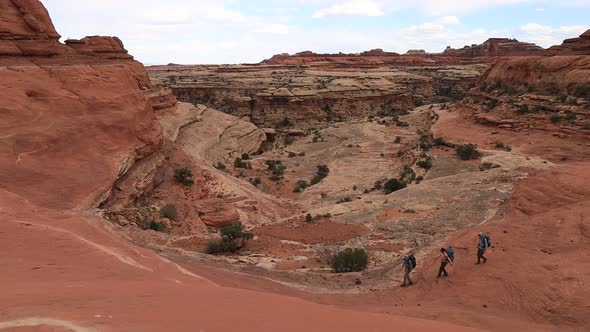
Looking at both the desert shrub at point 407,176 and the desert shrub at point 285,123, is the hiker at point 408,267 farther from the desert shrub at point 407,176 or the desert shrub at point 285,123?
the desert shrub at point 285,123

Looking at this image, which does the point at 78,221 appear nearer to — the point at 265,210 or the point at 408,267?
the point at 408,267

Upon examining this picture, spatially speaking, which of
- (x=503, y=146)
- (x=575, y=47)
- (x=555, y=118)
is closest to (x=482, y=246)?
(x=503, y=146)

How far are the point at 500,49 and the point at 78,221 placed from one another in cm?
12239

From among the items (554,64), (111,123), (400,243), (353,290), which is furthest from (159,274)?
(554,64)

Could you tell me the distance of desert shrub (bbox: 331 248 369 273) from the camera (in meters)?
13.0

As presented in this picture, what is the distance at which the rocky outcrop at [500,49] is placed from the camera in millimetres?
104637

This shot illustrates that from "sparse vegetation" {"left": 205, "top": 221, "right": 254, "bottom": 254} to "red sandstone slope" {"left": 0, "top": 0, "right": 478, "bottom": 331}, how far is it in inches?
136

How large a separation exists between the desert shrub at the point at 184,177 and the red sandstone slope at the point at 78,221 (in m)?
1.70

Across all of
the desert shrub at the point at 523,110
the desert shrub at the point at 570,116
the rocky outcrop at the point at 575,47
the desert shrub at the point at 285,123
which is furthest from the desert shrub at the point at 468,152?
the desert shrub at the point at 285,123

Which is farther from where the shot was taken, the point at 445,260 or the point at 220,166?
the point at 220,166

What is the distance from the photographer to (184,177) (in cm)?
2159

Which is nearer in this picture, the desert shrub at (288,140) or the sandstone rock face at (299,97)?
the desert shrub at (288,140)

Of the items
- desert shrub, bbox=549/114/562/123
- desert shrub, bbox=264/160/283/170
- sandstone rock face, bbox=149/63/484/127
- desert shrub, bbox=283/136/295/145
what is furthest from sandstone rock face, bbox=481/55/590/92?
desert shrub, bbox=264/160/283/170

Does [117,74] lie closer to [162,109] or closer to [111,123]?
[111,123]
